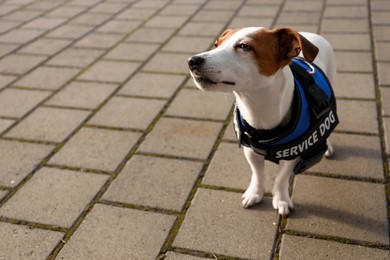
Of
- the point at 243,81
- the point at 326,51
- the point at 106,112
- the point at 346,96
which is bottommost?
the point at 346,96

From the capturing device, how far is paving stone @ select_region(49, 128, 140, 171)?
348 cm

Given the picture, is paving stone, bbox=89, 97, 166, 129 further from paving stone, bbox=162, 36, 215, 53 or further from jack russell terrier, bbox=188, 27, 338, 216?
jack russell terrier, bbox=188, 27, 338, 216

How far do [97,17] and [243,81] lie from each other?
17.0 feet

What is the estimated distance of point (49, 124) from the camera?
4027 mm

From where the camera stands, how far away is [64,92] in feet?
15.1

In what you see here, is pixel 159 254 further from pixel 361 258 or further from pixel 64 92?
pixel 64 92

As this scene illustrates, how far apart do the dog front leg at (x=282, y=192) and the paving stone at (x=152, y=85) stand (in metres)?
1.91

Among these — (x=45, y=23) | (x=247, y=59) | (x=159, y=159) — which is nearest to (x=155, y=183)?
(x=159, y=159)

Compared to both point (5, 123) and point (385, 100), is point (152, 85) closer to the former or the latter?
point (5, 123)

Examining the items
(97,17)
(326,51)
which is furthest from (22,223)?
(97,17)

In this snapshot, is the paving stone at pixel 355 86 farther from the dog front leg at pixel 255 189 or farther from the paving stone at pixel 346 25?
the dog front leg at pixel 255 189

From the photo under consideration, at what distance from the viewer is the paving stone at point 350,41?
523 cm

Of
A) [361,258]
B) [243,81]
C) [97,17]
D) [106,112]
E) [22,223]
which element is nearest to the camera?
[243,81]

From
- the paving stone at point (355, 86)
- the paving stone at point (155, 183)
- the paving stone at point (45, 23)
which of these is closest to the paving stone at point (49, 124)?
the paving stone at point (155, 183)
